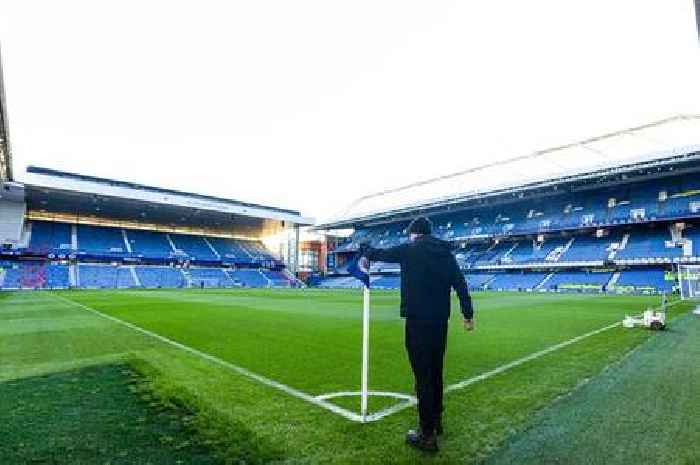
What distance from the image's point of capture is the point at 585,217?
178ft

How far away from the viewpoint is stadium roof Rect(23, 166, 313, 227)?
182ft

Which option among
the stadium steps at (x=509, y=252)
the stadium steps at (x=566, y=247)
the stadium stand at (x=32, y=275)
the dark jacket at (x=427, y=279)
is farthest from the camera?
the stadium steps at (x=509, y=252)

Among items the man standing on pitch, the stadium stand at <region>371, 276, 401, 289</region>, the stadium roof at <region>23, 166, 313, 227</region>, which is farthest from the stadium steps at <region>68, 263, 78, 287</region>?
the man standing on pitch

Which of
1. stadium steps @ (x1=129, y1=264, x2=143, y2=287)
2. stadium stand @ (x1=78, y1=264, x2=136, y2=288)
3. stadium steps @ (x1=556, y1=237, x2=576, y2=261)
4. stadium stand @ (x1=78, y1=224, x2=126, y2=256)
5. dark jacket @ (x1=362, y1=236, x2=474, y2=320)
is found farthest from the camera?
stadium stand @ (x1=78, y1=224, x2=126, y2=256)

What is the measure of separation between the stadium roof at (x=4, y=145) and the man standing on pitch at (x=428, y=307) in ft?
91.2

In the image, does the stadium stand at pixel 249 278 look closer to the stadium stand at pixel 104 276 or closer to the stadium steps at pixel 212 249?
the stadium steps at pixel 212 249

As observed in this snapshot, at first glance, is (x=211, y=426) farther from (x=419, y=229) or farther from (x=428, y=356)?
(x=419, y=229)

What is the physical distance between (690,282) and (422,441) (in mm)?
33081

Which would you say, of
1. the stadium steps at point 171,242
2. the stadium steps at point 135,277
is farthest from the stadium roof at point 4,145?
the stadium steps at point 171,242

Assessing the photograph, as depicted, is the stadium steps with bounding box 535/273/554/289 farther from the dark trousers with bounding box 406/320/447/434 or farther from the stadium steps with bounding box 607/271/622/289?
the dark trousers with bounding box 406/320/447/434

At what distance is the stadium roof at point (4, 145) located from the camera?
26.1 metres

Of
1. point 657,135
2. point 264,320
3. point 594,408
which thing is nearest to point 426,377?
point 594,408

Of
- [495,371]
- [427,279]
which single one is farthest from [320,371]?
[427,279]

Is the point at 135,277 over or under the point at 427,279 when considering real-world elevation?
under
